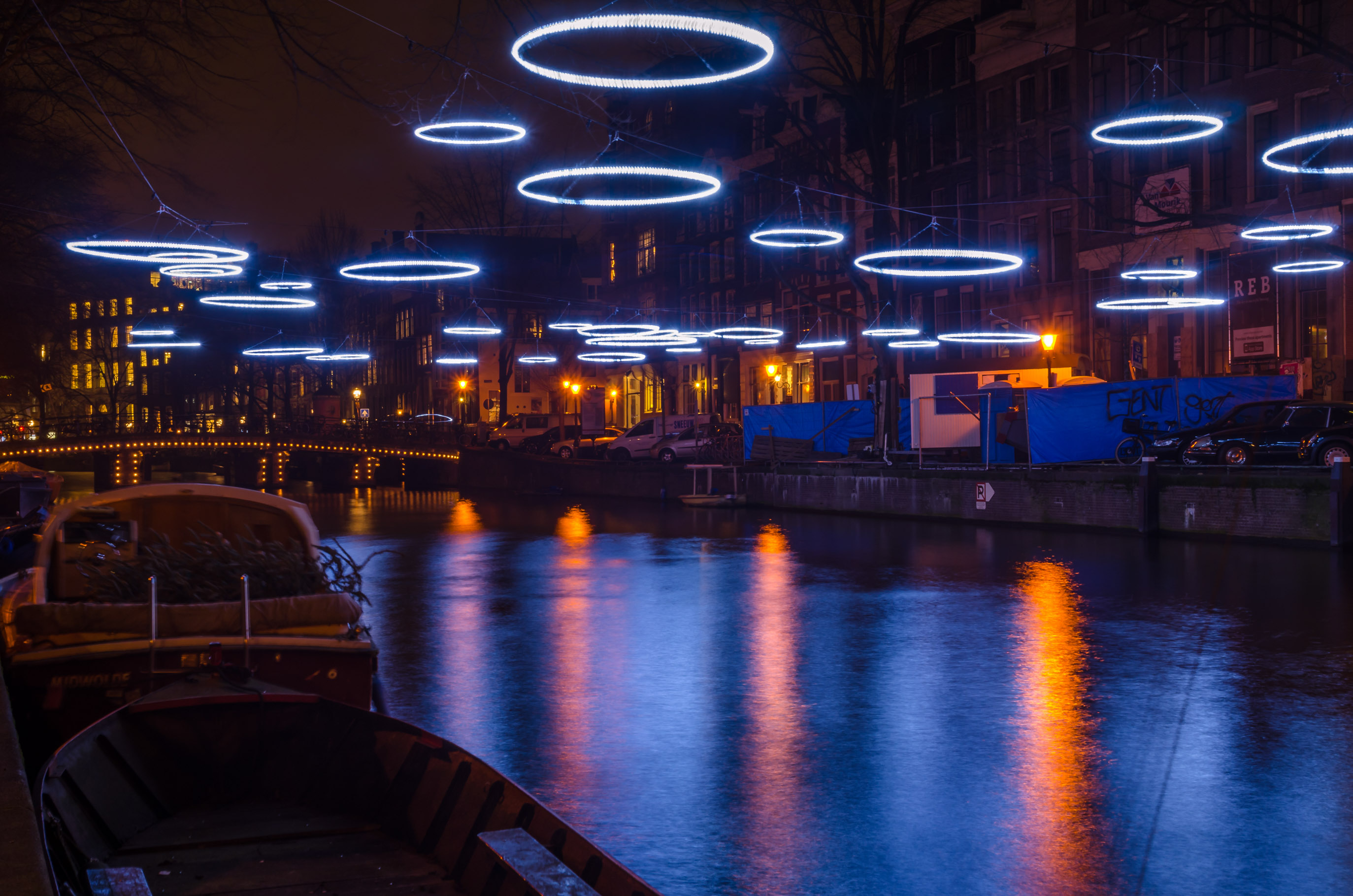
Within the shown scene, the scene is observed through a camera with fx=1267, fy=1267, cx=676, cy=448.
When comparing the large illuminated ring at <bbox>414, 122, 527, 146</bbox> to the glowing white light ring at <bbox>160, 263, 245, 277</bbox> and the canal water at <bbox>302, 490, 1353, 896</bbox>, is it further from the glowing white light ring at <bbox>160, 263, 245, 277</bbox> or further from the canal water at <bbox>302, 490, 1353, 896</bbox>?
the glowing white light ring at <bbox>160, 263, 245, 277</bbox>

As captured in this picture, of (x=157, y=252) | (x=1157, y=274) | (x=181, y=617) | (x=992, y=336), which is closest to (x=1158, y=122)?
(x=1157, y=274)

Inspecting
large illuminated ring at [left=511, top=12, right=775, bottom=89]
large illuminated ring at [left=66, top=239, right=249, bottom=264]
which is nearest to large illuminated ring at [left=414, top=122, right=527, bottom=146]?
large illuminated ring at [left=511, top=12, right=775, bottom=89]

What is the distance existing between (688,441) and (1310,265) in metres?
25.4

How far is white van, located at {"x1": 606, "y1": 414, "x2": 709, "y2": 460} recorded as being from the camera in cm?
5419

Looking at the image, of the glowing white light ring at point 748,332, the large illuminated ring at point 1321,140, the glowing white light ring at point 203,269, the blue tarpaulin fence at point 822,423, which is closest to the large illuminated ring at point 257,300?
the glowing white light ring at point 203,269

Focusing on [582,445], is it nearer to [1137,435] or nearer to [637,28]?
[1137,435]

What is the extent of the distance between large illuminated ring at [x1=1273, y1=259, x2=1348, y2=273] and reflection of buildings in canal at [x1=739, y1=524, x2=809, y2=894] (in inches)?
873

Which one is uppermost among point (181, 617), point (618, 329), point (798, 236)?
point (798, 236)

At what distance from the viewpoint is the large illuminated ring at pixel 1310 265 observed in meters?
32.8

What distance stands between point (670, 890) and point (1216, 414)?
26783 mm

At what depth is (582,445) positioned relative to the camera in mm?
61750

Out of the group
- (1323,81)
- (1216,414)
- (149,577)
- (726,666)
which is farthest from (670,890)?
(1323,81)

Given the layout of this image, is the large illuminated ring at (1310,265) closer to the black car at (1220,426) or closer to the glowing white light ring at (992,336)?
the black car at (1220,426)

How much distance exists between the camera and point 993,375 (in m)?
40.6
